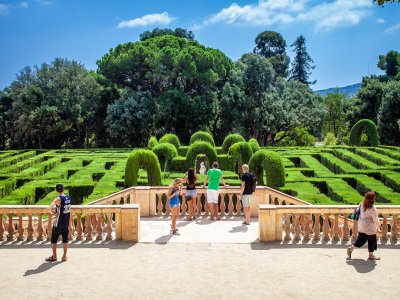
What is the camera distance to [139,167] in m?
18.7

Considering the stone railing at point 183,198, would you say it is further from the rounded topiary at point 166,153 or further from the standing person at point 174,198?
the rounded topiary at point 166,153

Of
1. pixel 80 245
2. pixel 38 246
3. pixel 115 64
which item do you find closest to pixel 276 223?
pixel 80 245

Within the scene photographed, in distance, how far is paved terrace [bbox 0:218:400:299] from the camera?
26.8 ft

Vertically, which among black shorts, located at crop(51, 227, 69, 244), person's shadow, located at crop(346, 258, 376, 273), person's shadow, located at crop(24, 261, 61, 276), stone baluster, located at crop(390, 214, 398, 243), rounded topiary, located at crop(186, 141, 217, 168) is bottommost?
person's shadow, located at crop(346, 258, 376, 273)

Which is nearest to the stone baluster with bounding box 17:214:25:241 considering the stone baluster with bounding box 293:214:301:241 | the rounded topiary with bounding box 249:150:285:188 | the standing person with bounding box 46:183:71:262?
the standing person with bounding box 46:183:71:262

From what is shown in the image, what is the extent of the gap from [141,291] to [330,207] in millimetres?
5508

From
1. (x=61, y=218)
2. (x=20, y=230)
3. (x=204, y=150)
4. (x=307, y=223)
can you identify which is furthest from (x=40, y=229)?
(x=204, y=150)

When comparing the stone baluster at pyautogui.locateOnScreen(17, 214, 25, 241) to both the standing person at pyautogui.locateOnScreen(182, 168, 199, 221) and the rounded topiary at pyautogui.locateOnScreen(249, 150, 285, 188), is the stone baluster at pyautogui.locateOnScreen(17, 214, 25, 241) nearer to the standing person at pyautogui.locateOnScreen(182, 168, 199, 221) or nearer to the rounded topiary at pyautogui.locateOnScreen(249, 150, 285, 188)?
the standing person at pyautogui.locateOnScreen(182, 168, 199, 221)

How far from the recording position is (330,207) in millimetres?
11430

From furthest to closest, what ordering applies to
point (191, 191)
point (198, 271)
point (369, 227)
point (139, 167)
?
point (139, 167)
point (191, 191)
point (369, 227)
point (198, 271)

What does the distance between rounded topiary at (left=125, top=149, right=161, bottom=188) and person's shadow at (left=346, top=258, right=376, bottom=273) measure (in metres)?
10.2

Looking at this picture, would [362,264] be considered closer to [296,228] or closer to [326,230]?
[326,230]

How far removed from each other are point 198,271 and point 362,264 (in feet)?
11.6

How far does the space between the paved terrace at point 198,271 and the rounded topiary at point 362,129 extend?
3385 cm
